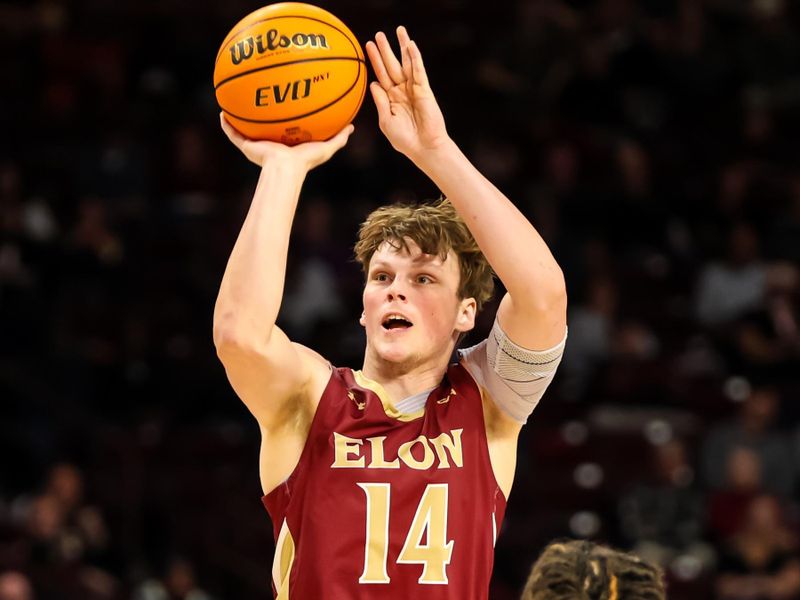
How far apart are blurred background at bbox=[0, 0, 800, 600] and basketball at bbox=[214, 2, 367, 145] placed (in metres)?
5.81

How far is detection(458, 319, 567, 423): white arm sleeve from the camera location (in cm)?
371

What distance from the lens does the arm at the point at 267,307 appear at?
339 cm

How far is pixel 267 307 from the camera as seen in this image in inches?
134

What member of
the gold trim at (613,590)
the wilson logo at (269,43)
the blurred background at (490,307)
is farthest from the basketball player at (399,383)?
the blurred background at (490,307)

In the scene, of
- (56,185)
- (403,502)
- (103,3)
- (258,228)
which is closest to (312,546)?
(403,502)

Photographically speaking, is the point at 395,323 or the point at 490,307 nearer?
the point at 395,323

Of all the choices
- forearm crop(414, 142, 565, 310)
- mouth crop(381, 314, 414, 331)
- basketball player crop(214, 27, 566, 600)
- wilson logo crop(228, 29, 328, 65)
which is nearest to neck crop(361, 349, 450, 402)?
basketball player crop(214, 27, 566, 600)

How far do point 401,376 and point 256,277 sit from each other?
71cm

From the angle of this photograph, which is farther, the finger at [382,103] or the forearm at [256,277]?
the finger at [382,103]

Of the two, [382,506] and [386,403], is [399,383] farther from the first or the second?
[382,506]

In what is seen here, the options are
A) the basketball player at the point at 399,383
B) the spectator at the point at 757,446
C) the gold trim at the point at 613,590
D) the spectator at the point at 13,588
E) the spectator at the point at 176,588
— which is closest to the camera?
the gold trim at the point at 613,590

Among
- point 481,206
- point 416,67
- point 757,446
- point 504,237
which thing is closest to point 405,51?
point 416,67

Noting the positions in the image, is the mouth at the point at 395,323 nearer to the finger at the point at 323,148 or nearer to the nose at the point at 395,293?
the nose at the point at 395,293

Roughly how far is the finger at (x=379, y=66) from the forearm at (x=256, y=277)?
47 cm
